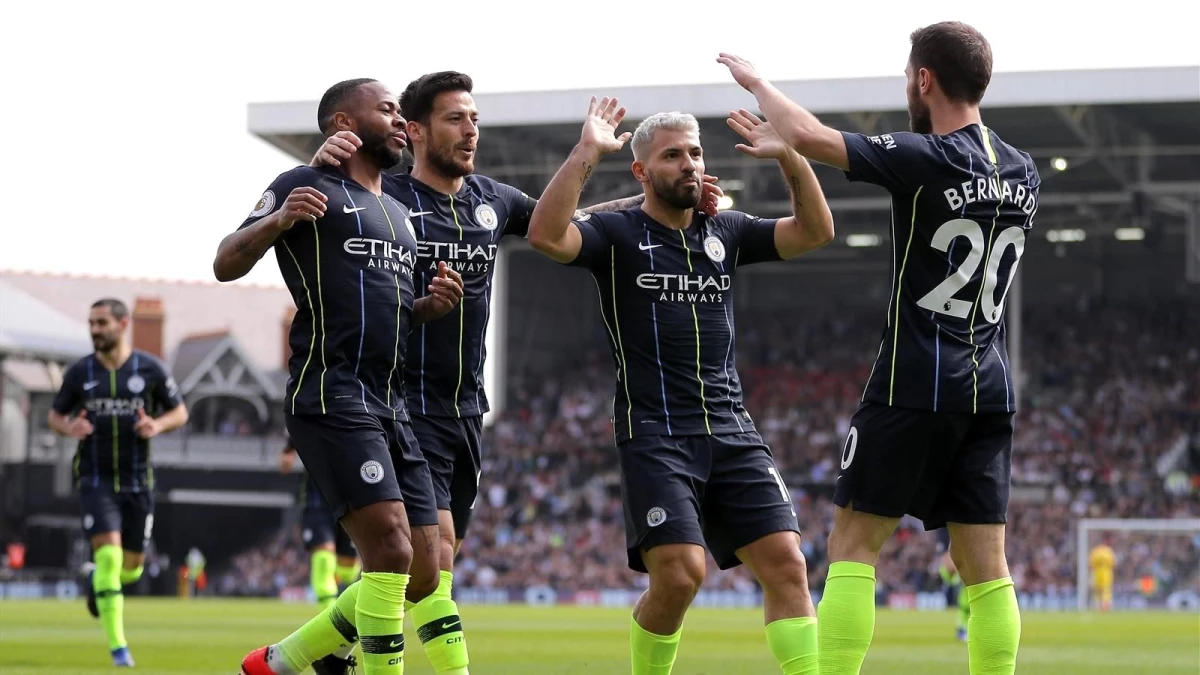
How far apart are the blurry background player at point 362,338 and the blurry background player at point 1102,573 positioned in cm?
2909

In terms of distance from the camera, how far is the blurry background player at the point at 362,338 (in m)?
6.34

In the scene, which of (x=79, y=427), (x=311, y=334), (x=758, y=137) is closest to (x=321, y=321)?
(x=311, y=334)

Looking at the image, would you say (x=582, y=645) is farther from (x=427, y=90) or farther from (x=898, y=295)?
(x=898, y=295)

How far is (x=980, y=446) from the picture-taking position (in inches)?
240

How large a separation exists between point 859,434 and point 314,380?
213 cm

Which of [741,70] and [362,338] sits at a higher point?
[741,70]

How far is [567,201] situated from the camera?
6664 mm

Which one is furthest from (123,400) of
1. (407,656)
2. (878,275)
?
(878,275)

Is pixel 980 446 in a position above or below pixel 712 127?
below

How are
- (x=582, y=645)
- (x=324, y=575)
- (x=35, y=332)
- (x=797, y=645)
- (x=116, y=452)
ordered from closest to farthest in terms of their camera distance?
1. (x=797, y=645)
2. (x=116, y=452)
3. (x=324, y=575)
4. (x=582, y=645)
5. (x=35, y=332)

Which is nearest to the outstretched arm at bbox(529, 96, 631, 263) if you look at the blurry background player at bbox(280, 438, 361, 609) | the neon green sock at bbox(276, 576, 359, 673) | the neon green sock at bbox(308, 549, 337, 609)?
the neon green sock at bbox(276, 576, 359, 673)

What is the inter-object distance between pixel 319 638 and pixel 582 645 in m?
9.68

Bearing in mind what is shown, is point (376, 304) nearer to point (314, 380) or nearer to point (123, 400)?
point (314, 380)

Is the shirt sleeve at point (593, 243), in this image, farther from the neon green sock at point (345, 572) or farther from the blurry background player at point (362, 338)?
the neon green sock at point (345, 572)
